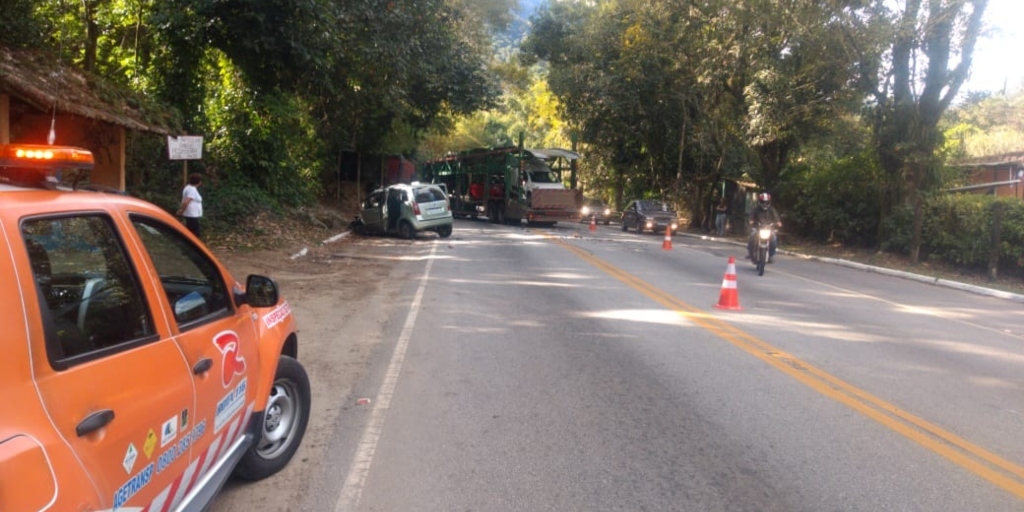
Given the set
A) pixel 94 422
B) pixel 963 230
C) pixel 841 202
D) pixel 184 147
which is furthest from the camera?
pixel 841 202

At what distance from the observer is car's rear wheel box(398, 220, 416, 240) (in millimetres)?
24469

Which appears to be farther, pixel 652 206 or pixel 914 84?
pixel 652 206

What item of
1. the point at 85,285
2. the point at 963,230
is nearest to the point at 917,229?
the point at 963,230

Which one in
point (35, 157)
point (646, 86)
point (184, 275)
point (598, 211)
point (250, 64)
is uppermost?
point (646, 86)

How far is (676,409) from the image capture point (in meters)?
6.36

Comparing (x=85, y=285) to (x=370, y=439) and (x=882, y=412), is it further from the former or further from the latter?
(x=882, y=412)

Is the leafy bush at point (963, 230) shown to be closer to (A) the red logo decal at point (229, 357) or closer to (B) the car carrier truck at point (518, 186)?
(B) the car carrier truck at point (518, 186)

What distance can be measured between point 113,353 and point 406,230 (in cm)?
2189

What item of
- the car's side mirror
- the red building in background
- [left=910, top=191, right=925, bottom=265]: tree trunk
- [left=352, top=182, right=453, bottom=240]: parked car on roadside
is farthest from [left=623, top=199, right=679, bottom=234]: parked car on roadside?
the car's side mirror

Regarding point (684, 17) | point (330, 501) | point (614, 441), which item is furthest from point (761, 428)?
point (684, 17)

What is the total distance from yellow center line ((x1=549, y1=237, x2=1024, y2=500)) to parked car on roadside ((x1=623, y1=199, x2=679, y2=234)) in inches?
916

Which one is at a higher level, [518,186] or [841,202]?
[518,186]

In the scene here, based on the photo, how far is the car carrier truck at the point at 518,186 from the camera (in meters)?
33.0

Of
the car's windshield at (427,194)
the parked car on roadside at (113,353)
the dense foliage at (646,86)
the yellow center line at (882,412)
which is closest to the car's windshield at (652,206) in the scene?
the dense foliage at (646,86)
